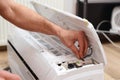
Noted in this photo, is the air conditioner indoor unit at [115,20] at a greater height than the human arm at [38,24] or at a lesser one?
lesser

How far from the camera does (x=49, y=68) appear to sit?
689mm

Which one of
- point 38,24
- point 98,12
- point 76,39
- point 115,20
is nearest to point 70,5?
point 98,12

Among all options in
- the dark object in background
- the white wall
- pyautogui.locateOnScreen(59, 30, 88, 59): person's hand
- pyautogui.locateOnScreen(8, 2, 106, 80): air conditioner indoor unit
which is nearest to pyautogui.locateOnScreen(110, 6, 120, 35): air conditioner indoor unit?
the dark object in background

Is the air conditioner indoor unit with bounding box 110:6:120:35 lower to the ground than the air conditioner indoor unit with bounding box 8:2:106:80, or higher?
lower

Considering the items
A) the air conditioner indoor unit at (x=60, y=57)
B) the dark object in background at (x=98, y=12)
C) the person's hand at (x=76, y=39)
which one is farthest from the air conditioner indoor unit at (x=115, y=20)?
the person's hand at (x=76, y=39)

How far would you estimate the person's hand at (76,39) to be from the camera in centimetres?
73

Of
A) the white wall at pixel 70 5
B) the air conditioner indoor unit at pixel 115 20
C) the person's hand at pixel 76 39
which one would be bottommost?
the air conditioner indoor unit at pixel 115 20

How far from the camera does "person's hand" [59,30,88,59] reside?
0.73 meters

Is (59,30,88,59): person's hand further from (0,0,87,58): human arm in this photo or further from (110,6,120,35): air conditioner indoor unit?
(110,6,120,35): air conditioner indoor unit

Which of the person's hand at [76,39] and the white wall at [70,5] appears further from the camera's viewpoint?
the white wall at [70,5]

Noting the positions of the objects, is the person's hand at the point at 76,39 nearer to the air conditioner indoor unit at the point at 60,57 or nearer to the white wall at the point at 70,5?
the air conditioner indoor unit at the point at 60,57

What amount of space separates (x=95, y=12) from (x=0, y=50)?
98 centimetres

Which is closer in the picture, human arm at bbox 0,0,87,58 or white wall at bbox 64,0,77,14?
human arm at bbox 0,0,87,58

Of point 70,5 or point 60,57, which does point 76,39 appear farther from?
point 70,5
